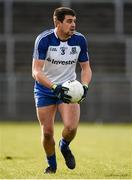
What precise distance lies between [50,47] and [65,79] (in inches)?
18.7

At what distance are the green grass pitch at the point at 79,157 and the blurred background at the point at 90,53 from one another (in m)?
6.78

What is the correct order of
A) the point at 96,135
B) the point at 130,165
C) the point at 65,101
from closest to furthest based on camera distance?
the point at 65,101
the point at 130,165
the point at 96,135

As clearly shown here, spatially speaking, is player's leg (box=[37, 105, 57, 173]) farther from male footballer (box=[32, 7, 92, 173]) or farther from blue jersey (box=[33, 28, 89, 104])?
blue jersey (box=[33, 28, 89, 104])

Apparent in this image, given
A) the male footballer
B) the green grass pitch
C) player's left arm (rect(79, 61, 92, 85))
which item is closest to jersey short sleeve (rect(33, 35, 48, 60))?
the male footballer

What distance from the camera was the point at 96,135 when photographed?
2125 cm

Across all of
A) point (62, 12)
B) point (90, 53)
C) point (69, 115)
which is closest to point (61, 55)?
point (62, 12)

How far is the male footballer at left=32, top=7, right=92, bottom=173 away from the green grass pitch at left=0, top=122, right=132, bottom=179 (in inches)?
21.9

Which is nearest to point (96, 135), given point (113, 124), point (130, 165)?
point (113, 124)

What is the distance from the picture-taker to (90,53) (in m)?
32.4

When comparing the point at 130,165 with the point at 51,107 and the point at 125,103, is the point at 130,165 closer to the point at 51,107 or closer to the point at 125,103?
the point at 51,107

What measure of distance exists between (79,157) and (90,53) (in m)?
19.1

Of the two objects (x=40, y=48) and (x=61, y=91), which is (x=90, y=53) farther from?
(x=61, y=91)

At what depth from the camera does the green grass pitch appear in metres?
9.76

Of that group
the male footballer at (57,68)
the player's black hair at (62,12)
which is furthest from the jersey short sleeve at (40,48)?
the player's black hair at (62,12)
